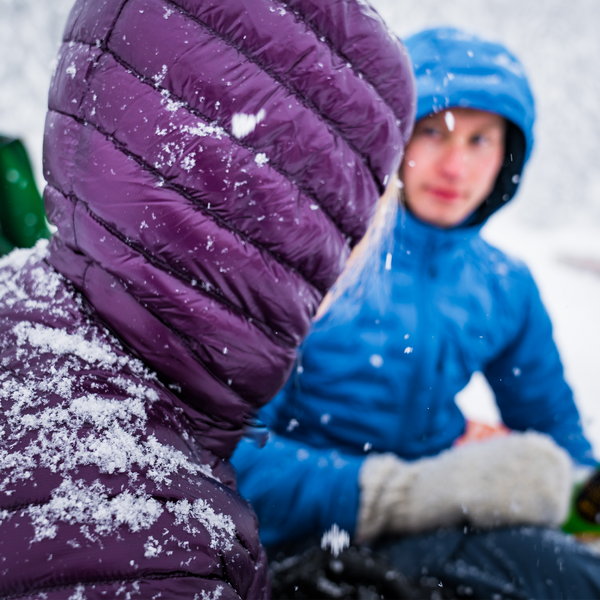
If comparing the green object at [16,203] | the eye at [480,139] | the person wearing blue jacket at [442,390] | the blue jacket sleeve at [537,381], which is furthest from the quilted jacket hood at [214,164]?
the blue jacket sleeve at [537,381]

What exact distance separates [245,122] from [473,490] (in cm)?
100

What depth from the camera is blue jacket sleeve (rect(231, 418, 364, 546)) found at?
1100mm

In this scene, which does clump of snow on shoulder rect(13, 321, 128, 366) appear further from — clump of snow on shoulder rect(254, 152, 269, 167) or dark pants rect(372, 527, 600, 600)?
dark pants rect(372, 527, 600, 600)

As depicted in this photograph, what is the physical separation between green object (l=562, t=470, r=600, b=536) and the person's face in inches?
39.9

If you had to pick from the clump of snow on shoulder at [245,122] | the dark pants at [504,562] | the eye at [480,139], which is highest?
the clump of snow on shoulder at [245,122]

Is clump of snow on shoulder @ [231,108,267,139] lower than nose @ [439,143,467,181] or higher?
higher

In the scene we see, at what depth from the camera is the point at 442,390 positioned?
1438mm

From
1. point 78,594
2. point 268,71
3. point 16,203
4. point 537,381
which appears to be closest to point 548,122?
point 537,381

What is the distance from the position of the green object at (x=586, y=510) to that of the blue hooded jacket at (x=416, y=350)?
23 cm

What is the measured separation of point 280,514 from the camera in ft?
3.84

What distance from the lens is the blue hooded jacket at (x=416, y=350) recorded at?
119 cm

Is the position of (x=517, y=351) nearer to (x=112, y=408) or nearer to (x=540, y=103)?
(x=112, y=408)

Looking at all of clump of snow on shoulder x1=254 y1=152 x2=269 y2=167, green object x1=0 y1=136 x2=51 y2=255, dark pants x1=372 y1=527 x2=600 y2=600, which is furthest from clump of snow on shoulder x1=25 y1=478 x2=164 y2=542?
green object x1=0 y1=136 x2=51 y2=255

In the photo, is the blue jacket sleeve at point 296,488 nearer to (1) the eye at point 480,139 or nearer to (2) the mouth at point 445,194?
(2) the mouth at point 445,194
